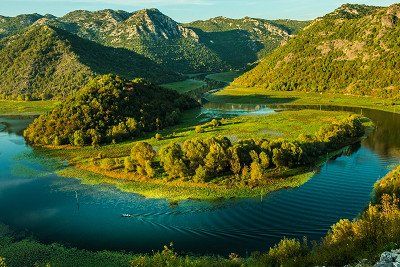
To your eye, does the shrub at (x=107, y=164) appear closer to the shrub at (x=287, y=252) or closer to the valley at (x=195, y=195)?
the valley at (x=195, y=195)

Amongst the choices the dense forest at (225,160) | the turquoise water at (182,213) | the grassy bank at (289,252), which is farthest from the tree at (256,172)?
the grassy bank at (289,252)

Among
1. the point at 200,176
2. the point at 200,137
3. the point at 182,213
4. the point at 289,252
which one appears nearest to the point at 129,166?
the point at 200,176

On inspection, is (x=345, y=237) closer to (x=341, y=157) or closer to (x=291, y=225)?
(x=291, y=225)

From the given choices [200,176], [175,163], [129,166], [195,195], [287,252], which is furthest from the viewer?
[129,166]

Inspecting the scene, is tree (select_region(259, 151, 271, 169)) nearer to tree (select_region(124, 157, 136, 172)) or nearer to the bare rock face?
tree (select_region(124, 157, 136, 172))

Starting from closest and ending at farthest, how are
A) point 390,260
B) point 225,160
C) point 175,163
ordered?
point 390,260, point 175,163, point 225,160

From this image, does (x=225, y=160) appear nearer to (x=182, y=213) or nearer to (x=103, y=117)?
(x=182, y=213)

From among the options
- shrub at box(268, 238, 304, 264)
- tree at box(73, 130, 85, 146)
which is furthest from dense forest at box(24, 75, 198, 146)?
shrub at box(268, 238, 304, 264)
